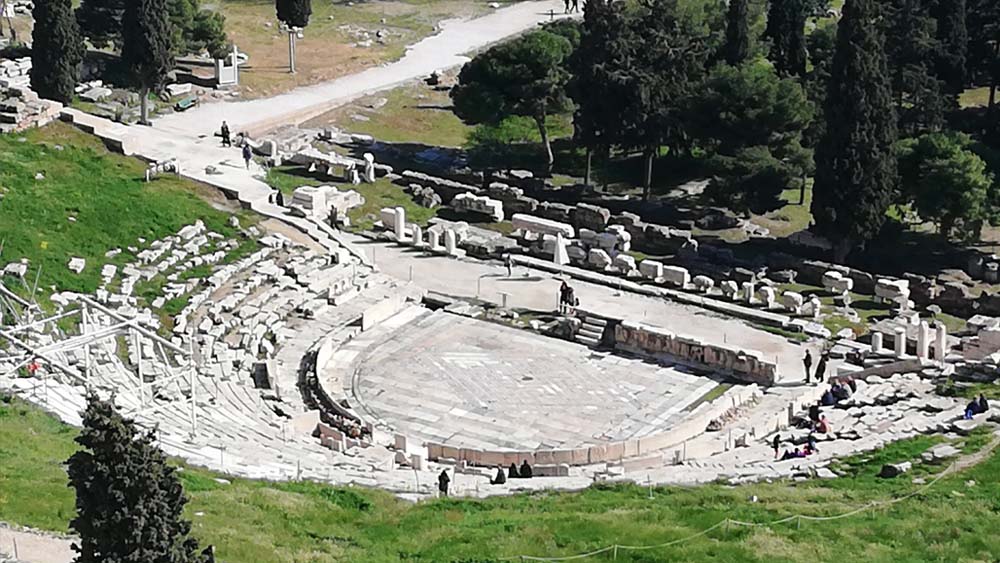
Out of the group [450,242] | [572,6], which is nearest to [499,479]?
[450,242]

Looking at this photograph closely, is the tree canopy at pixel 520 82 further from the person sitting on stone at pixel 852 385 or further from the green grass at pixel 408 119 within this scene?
the person sitting on stone at pixel 852 385

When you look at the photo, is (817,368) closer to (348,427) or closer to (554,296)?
(554,296)

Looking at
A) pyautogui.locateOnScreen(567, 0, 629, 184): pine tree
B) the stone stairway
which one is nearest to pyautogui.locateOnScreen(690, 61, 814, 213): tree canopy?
pyautogui.locateOnScreen(567, 0, 629, 184): pine tree

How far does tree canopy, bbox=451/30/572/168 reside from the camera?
7206 cm

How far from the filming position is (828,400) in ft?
155

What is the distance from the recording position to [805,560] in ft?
106

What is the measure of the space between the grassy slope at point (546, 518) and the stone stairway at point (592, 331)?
1391 cm

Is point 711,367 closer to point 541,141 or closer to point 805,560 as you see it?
point 805,560

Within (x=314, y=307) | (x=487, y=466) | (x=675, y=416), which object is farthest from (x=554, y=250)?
(x=487, y=466)

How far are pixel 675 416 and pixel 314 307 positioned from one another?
13.5m

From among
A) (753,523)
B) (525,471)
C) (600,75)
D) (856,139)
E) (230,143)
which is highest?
(600,75)

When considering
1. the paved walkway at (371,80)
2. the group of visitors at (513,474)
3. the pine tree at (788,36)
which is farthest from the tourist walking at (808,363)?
the pine tree at (788,36)

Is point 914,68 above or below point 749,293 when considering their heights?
above

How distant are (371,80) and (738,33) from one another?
20.4m
